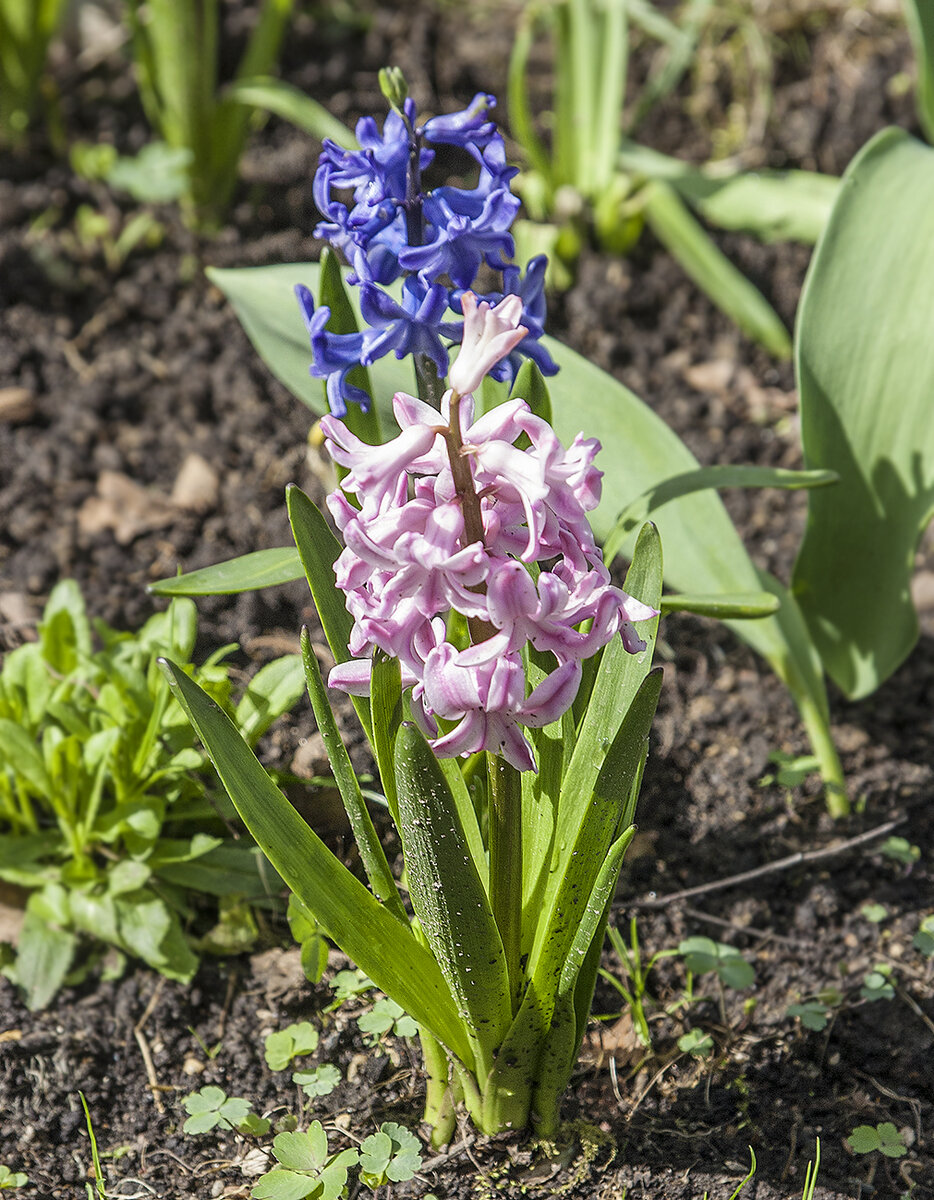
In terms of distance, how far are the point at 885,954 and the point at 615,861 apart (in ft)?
2.39

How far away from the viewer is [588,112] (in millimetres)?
2707

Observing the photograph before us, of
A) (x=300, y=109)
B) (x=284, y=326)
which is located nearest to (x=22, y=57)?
(x=300, y=109)

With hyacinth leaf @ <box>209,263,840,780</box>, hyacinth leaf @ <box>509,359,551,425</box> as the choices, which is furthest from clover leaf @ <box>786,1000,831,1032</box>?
hyacinth leaf @ <box>509,359,551,425</box>

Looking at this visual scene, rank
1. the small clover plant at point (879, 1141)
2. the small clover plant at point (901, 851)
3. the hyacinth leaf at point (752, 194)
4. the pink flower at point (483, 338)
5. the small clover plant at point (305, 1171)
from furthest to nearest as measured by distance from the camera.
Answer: the hyacinth leaf at point (752, 194) → the small clover plant at point (901, 851) → the small clover plant at point (879, 1141) → the small clover plant at point (305, 1171) → the pink flower at point (483, 338)

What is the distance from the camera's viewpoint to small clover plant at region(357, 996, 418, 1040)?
1.34m

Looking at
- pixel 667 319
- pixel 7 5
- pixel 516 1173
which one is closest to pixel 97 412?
pixel 7 5

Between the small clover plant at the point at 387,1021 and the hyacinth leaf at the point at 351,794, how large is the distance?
21cm

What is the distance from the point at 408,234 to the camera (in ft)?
3.85

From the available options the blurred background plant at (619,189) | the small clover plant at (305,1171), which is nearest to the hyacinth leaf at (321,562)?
the small clover plant at (305,1171)

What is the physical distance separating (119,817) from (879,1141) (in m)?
1.01

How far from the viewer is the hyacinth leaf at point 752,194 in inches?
107

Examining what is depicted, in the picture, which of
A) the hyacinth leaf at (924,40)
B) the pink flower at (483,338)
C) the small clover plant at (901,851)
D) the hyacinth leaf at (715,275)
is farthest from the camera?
the hyacinth leaf at (715,275)

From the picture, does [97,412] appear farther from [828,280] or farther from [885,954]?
[885,954]

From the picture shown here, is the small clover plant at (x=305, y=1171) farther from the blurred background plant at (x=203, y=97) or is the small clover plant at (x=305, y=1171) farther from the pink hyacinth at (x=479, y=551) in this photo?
the blurred background plant at (x=203, y=97)
